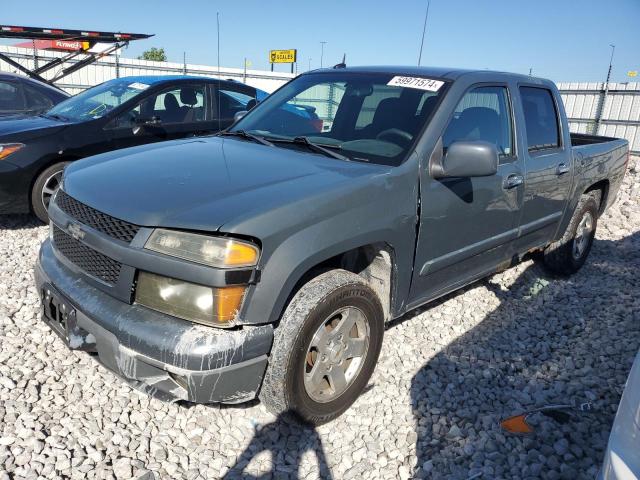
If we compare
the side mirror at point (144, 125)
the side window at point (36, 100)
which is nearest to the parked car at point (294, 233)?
the side mirror at point (144, 125)

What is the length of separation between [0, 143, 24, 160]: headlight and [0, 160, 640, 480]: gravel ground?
1.41m

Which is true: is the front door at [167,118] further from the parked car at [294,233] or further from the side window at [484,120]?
the side window at [484,120]

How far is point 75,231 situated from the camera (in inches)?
95.0

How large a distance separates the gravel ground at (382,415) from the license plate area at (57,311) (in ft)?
1.50

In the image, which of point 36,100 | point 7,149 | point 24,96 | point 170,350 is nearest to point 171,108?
point 7,149

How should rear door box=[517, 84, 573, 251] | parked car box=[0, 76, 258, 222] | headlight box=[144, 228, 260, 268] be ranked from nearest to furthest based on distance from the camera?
headlight box=[144, 228, 260, 268] < rear door box=[517, 84, 573, 251] < parked car box=[0, 76, 258, 222]

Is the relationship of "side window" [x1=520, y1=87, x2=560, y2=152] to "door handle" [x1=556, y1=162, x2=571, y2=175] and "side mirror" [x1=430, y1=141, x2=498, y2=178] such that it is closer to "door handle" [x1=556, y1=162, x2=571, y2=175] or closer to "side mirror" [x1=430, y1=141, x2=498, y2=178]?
"door handle" [x1=556, y1=162, x2=571, y2=175]

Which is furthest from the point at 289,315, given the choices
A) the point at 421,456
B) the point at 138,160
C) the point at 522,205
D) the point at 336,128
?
the point at 522,205

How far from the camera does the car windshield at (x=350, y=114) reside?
2.93m

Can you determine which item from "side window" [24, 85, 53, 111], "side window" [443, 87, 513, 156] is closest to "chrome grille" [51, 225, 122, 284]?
"side window" [443, 87, 513, 156]

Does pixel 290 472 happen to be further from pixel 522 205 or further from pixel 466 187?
pixel 522 205

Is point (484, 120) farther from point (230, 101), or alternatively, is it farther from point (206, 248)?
point (230, 101)

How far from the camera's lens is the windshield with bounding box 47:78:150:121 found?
549cm

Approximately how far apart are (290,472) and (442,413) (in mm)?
941
